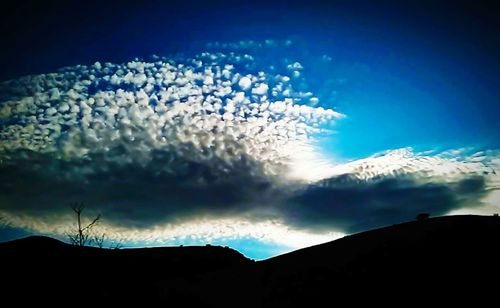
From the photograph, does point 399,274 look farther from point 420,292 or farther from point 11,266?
point 11,266

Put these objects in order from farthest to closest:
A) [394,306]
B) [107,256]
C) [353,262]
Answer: [107,256], [353,262], [394,306]

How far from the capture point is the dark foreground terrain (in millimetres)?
10039

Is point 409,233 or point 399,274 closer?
point 399,274

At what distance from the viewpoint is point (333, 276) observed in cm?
1260

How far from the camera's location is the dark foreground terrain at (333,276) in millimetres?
10039

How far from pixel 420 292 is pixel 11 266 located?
77.8ft

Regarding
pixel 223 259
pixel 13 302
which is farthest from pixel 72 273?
pixel 223 259

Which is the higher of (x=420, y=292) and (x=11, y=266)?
(x=11, y=266)

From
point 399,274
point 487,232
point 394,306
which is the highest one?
point 487,232

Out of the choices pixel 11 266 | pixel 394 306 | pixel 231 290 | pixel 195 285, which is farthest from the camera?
pixel 11 266

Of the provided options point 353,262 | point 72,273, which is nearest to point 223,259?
point 72,273

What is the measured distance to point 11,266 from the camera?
2122 cm

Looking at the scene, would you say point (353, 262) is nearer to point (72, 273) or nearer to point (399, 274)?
point (399, 274)

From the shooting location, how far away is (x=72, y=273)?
22.0m
